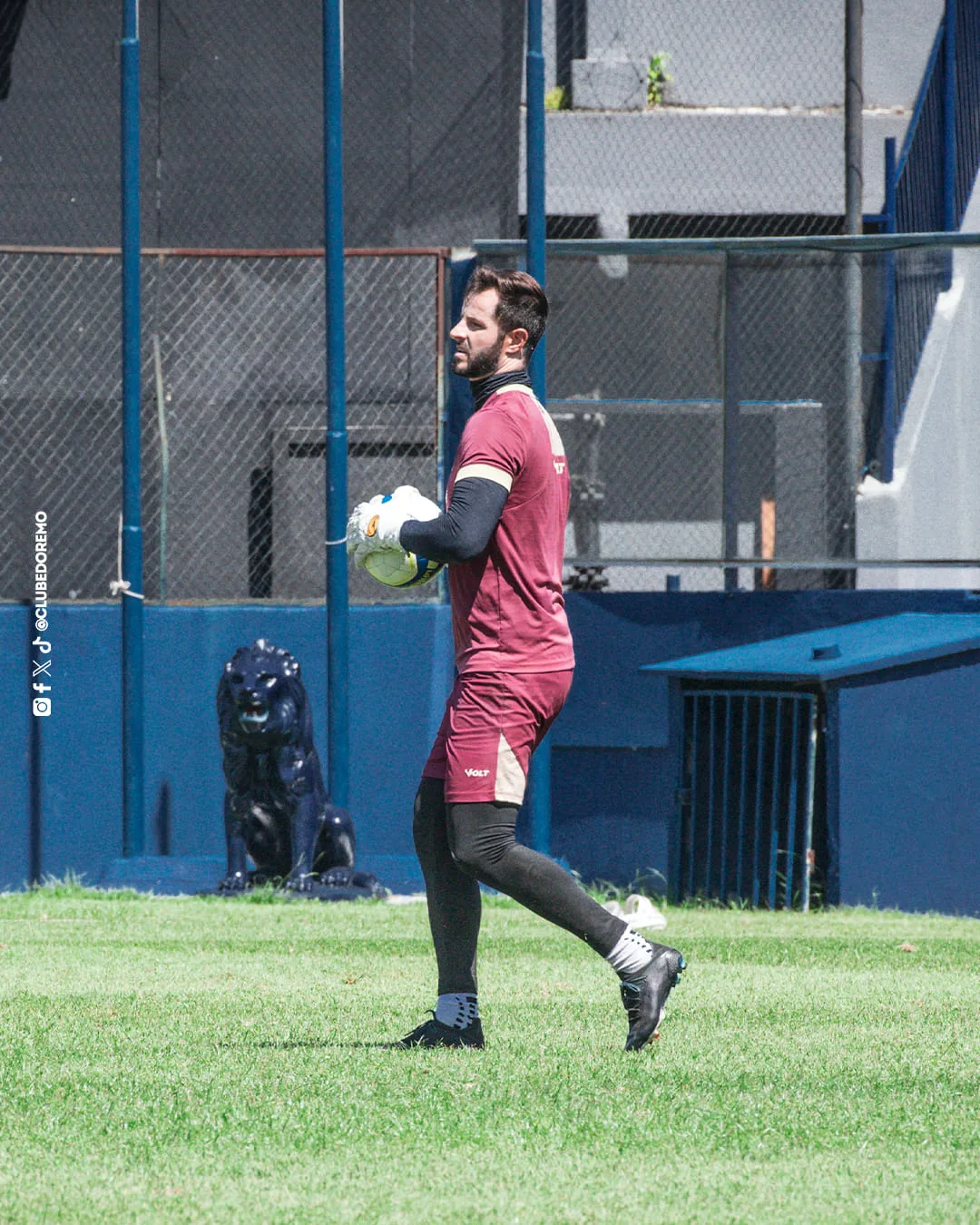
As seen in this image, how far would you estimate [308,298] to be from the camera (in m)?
11.7

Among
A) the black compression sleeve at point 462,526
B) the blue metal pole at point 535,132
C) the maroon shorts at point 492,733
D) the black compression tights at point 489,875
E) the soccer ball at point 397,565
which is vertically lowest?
the black compression tights at point 489,875

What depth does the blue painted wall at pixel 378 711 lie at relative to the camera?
406 inches

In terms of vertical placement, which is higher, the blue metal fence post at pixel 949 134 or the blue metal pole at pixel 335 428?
the blue metal fence post at pixel 949 134

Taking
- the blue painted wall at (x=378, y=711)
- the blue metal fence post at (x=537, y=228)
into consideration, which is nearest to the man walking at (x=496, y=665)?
the blue metal fence post at (x=537, y=228)

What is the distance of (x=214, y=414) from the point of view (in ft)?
37.6

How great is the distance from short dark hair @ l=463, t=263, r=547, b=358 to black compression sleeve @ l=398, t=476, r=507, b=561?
0.48 metres

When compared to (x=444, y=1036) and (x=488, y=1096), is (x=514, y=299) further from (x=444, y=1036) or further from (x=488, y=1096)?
(x=488, y=1096)

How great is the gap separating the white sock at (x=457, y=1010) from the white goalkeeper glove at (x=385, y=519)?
1.11 m

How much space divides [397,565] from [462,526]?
0.98ft

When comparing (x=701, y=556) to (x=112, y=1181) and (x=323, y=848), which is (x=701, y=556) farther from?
(x=112, y=1181)

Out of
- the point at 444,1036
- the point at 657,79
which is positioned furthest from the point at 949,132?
the point at 444,1036

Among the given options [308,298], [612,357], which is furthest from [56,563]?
[612,357]

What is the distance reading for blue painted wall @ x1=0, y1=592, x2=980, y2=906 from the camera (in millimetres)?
10320

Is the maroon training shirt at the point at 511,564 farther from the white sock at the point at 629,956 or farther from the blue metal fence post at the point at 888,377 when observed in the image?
the blue metal fence post at the point at 888,377
